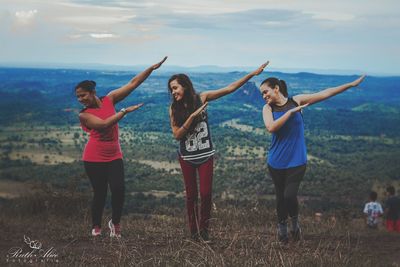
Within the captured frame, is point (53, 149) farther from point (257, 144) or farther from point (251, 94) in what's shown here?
point (251, 94)

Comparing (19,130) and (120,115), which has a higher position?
(120,115)

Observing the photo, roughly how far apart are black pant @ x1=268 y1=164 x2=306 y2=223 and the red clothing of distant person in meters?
1.37

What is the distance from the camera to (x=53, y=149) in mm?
74188

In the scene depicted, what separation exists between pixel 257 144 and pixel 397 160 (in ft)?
74.8

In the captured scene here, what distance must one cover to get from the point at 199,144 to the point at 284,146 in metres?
0.68

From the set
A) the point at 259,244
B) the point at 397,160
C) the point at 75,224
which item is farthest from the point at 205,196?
the point at 397,160

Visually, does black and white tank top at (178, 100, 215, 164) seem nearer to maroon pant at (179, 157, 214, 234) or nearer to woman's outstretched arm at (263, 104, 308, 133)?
maroon pant at (179, 157, 214, 234)

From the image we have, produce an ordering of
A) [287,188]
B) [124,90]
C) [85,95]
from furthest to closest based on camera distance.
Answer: [124,90] → [85,95] → [287,188]

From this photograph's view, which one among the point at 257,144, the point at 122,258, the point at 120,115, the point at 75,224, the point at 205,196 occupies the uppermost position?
the point at 120,115

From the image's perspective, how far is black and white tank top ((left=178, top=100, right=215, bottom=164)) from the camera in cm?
454

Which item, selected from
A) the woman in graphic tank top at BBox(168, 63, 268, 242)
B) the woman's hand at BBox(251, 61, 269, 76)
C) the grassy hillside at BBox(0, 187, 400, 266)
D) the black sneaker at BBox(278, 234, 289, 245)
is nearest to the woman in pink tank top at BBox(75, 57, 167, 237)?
the grassy hillside at BBox(0, 187, 400, 266)

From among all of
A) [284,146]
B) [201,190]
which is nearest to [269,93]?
[284,146]

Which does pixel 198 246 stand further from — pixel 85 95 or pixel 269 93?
pixel 85 95

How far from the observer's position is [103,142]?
4910 millimetres
